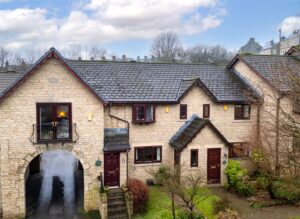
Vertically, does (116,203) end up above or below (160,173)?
below

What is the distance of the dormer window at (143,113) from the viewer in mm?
24016

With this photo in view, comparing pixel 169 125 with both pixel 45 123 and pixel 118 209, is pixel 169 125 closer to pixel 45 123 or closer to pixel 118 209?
pixel 118 209

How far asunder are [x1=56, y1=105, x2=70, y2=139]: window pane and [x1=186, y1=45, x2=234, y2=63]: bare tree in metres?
69.4

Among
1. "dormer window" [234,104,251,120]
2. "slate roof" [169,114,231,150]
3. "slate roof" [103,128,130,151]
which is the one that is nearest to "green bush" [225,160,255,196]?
"slate roof" [169,114,231,150]

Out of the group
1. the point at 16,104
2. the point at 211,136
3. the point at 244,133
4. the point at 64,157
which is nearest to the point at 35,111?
the point at 16,104

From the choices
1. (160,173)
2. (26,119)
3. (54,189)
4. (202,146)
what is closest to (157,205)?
(160,173)

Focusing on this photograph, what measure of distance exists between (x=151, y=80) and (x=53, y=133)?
9591 millimetres

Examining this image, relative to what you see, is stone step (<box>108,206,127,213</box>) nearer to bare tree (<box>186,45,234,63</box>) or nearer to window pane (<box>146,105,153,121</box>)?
window pane (<box>146,105,153,121</box>)

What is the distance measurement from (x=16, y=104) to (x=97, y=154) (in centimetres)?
619

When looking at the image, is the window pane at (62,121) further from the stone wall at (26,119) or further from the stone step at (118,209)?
the stone step at (118,209)

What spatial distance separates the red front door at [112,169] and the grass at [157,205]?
2775 millimetres

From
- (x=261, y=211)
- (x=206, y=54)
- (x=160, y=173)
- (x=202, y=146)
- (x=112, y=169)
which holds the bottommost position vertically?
(x=261, y=211)

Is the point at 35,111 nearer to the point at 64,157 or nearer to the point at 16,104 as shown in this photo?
the point at 16,104

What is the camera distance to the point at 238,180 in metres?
22.9
